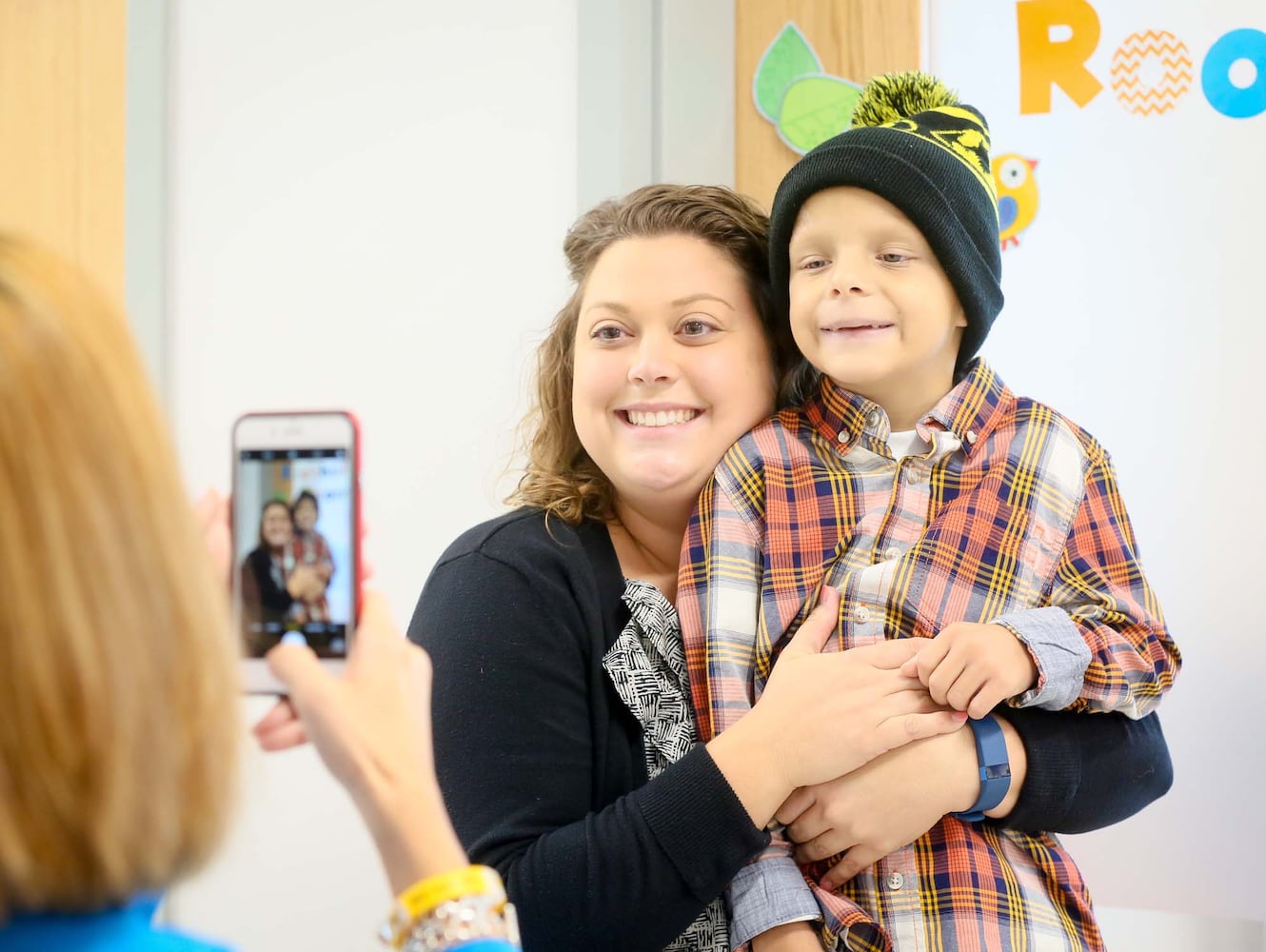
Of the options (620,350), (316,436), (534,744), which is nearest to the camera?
(316,436)

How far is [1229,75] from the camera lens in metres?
1.98

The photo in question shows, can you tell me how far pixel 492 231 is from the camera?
95.3 inches

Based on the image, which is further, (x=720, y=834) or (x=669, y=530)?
(x=669, y=530)

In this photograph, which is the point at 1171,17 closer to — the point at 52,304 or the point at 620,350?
the point at 620,350

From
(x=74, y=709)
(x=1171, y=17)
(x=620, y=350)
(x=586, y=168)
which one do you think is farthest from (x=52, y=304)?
(x=1171, y=17)

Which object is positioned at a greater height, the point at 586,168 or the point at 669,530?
the point at 586,168

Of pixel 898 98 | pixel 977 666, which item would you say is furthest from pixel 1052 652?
pixel 898 98

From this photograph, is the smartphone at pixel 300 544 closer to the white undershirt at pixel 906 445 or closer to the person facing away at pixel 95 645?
the person facing away at pixel 95 645

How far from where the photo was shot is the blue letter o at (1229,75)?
196cm

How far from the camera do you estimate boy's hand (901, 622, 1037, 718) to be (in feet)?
4.15

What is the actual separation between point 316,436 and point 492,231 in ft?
5.24

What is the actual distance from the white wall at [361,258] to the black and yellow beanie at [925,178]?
0.95 m

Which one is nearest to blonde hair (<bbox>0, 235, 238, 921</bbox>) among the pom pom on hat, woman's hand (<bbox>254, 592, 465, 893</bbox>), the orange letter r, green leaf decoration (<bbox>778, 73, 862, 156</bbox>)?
woman's hand (<bbox>254, 592, 465, 893</bbox>)

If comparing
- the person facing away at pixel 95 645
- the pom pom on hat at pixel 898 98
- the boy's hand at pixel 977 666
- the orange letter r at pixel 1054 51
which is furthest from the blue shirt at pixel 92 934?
the orange letter r at pixel 1054 51
